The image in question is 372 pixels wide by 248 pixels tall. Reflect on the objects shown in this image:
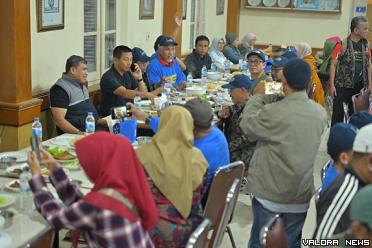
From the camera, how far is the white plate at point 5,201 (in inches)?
108

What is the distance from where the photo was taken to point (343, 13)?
11703 mm

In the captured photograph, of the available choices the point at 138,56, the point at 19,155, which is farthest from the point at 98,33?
the point at 19,155

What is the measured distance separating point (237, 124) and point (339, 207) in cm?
225

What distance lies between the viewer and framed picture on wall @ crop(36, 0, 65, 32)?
5.12m

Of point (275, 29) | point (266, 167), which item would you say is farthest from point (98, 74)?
point (275, 29)

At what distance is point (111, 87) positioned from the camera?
547 centimetres

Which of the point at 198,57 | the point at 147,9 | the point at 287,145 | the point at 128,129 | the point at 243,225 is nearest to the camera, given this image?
the point at 287,145

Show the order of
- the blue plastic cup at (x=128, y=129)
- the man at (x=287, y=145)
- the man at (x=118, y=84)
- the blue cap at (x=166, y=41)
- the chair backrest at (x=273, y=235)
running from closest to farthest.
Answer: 1. the chair backrest at (x=273, y=235)
2. the man at (x=287, y=145)
3. the blue plastic cup at (x=128, y=129)
4. the man at (x=118, y=84)
5. the blue cap at (x=166, y=41)

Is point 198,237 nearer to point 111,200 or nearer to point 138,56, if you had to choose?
point 111,200

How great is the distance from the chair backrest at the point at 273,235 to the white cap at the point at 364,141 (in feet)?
1.56

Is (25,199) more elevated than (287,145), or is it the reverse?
(287,145)

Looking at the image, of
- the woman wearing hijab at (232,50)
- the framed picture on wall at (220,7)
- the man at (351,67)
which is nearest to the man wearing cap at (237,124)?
the man at (351,67)

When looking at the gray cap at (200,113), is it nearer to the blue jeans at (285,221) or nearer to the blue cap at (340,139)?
the blue jeans at (285,221)

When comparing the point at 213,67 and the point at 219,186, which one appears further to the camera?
the point at 213,67
